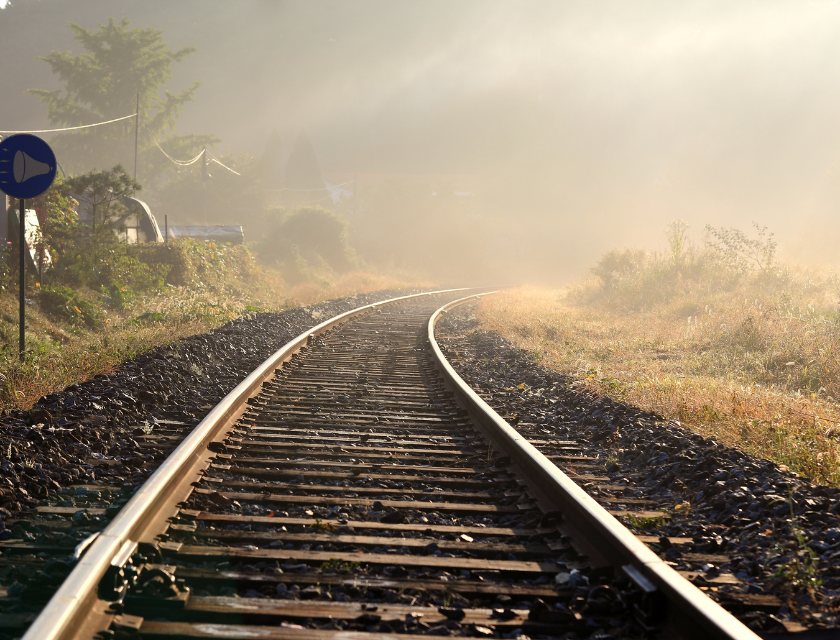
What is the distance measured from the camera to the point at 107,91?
55.5 m

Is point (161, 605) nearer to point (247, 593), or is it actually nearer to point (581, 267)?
point (247, 593)

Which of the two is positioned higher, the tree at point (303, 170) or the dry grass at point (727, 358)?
the tree at point (303, 170)

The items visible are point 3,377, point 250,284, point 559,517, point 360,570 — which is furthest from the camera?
point 250,284

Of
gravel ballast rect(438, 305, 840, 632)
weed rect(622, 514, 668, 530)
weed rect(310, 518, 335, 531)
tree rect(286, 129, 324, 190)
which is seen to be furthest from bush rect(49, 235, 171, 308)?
tree rect(286, 129, 324, 190)

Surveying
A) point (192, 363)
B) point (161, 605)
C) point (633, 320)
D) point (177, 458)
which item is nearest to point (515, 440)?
point (177, 458)

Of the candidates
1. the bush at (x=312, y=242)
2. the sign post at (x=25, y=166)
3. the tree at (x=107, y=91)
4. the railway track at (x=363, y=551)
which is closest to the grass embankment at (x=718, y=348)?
the railway track at (x=363, y=551)

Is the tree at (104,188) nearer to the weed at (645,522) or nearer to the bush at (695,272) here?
the bush at (695,272)

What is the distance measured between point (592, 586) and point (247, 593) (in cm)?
146

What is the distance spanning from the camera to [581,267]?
5581cm

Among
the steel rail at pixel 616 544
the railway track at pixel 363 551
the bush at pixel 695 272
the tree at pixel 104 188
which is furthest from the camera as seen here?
the bush at pixel 695 272

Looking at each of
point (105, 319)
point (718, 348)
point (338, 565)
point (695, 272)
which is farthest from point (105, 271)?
point (695, 272)

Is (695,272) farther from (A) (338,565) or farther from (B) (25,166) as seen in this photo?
(A) (338,565)

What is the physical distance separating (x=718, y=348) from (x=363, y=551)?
8502 millimetres

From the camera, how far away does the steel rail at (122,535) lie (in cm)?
200
